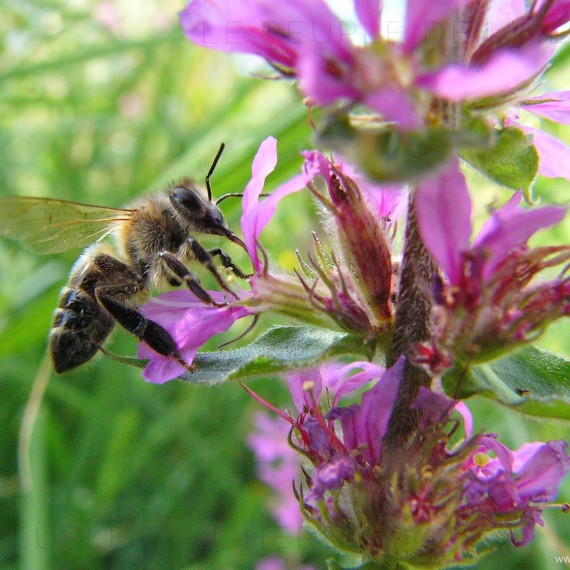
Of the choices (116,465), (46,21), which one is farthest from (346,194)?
(46,21)

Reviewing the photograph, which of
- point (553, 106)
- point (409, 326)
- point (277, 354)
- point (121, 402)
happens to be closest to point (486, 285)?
point (409, 326)

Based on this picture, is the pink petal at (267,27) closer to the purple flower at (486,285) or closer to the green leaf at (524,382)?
the purple flower at (486,285)

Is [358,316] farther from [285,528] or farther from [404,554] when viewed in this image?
[285,528]

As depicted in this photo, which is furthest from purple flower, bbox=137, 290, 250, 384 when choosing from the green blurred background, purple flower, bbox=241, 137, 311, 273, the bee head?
the green blurred background

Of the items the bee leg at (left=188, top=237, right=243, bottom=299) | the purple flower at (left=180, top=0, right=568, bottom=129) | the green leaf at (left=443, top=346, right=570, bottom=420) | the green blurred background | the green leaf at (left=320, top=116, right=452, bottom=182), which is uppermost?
the purple flower at (left=180, top=0, right=568, bottom=129)

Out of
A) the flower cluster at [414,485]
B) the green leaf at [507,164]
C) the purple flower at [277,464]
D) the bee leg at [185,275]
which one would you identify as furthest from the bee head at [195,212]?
the purple flower at [277,464]

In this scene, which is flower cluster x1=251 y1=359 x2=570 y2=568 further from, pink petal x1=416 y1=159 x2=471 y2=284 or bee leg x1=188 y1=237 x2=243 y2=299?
bee leg x1=188 y1=237 x2=243 y2=299
